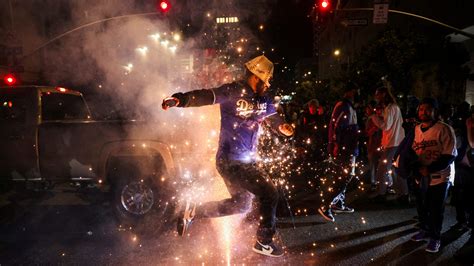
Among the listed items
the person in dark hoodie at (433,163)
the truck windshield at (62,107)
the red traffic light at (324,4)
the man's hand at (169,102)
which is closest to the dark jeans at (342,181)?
the person in dark hoodie at (433,163)

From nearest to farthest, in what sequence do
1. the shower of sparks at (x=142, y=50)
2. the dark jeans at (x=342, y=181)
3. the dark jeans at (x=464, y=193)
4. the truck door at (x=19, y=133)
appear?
the dark jeans at (x=464, y=193)
the dark jeans at (x=342, y=181)
the truck door at (x=19, y=133)
the shower of sparks at (x=142, y=50)

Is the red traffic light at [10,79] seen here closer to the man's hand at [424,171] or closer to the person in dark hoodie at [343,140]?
the person in dark hoodie at [343,140]

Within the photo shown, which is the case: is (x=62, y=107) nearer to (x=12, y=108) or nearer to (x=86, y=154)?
(x=12, y=108)

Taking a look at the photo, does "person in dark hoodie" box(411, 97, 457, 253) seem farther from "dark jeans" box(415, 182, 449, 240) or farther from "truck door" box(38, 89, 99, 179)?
"truck door" box(38, 89, 99, 179)

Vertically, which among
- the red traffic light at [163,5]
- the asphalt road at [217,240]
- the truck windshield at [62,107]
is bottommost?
the asphalt road at [217,240]

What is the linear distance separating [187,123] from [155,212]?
1.44 meters

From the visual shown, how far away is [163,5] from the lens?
10656 mm

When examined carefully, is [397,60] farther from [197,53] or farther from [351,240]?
[351,240]

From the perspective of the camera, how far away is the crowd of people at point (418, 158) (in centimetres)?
405

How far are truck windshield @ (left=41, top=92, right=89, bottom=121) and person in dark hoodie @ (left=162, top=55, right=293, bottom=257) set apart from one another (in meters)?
3.17

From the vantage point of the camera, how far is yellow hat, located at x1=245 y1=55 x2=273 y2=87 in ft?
13.0

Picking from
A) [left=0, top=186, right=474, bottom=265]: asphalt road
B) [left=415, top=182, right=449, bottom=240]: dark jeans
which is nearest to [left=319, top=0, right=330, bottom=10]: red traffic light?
[left=0, top=186, right=474, bottom=265]: asphalt road

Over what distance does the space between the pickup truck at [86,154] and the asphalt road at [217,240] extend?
53 cm

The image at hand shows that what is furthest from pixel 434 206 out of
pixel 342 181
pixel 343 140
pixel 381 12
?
pixel 381 12
